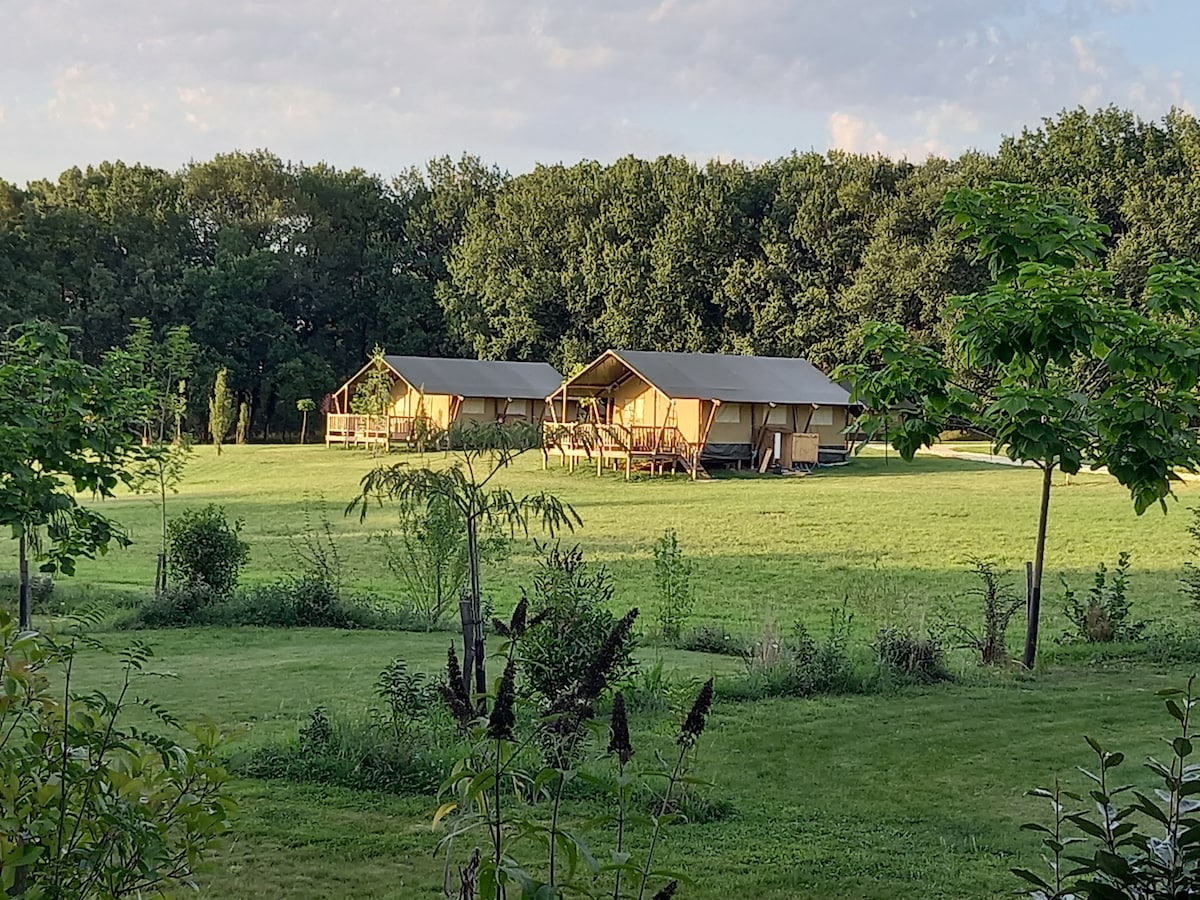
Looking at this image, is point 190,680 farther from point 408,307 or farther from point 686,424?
point 408,307

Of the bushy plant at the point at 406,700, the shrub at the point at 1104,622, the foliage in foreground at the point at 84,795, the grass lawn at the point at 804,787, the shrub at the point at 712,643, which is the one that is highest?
the foliage in foreground at the point at 84,795

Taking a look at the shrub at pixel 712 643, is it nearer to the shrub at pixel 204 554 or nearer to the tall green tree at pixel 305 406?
the shrub at pixel 204 554

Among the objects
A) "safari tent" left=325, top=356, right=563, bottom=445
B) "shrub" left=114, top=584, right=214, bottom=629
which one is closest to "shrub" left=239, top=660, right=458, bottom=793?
"shrub" left=114, top=584, right=214, bottom=629

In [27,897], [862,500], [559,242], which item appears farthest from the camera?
[559,242]

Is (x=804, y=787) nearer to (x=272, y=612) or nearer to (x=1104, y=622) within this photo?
(x=1104, y=622)

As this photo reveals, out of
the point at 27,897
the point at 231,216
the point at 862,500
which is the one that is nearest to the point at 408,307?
the point at 231,216

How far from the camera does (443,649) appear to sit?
32.7 ft

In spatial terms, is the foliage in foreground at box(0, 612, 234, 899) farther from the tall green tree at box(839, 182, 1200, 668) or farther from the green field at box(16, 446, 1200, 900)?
the tall green tree at box(839, 182, 1200, 668)

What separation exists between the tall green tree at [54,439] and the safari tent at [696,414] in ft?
82.4

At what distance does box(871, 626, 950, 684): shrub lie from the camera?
8547 mm

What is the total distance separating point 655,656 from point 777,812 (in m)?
4.18

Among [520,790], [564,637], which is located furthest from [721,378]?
[520,790]

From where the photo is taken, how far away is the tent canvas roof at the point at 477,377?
4169 centimetres

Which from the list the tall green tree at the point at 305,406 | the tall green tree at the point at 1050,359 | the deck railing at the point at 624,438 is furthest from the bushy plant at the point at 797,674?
the tall green tree at the point at 305,406
